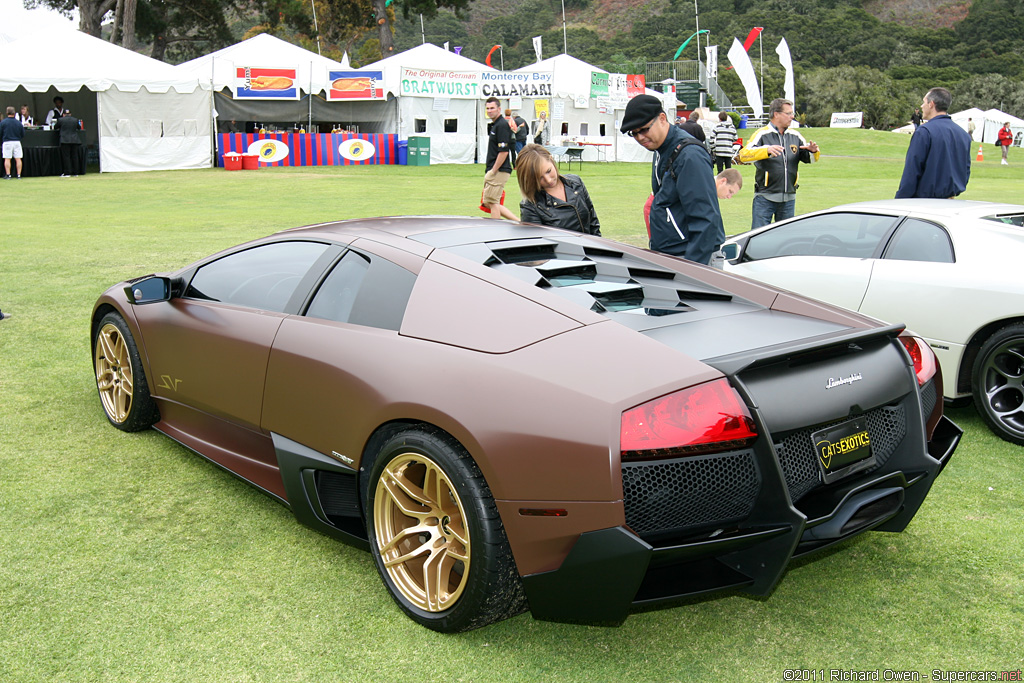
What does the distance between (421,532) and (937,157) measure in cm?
633

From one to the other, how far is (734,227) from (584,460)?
40.4 feet

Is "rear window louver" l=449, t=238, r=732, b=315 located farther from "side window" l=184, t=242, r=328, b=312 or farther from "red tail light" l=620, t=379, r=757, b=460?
"side window" l=184, t=242, r=328, b=312

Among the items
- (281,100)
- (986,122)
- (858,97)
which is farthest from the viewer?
(858,97)

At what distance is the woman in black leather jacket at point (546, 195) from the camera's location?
570cm

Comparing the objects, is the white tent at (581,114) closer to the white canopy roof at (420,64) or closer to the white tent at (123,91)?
the white canopy roof at (420,64)

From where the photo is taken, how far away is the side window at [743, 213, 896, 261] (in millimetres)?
5508

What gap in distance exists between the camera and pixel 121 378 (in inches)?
183

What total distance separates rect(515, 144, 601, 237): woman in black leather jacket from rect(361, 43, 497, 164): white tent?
27.8 meters

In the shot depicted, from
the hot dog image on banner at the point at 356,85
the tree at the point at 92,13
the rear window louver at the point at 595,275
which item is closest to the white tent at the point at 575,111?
the hot dog image on banner at the point at 356,85

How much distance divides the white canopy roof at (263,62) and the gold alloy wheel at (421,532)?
2986 centimetres

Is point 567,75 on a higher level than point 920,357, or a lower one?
higher

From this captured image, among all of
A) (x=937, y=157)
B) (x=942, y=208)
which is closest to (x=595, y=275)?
(x=942, y=208)

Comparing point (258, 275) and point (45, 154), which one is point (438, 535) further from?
point (45, 154)

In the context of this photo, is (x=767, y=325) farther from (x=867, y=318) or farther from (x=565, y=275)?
(x=565, y=275)
